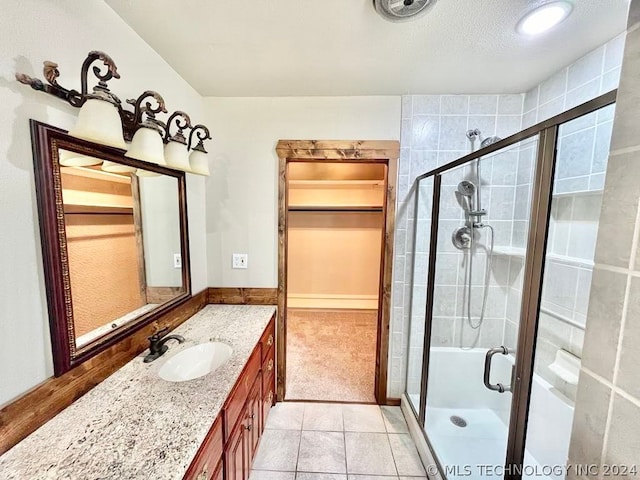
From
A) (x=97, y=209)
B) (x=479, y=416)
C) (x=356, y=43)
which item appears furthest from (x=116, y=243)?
(x=479, y=416)

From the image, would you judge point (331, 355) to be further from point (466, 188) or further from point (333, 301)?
point (466, 188)

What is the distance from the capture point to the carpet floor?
7.48ft

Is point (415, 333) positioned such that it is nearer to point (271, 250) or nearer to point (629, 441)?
point (271, 250)

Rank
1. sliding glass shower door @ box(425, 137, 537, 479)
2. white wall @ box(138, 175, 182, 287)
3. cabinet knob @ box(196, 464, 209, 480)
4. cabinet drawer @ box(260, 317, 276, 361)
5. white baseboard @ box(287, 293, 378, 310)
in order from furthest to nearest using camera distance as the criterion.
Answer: white baseboard @ box(287, 293, 378, 310), sliding glass shower door @ box(425, 137, 537, 479), cabinet drawer @ box(260, 317, 276, 361), white wall @ box(138, 175, 182, 287), cabinet knob @ box(196, 464, 209, 480)

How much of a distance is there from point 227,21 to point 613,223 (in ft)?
5.33

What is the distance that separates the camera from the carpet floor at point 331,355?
2281 mm

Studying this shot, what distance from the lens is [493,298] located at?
78.5 inches

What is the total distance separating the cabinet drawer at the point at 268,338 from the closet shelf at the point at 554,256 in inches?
60.5

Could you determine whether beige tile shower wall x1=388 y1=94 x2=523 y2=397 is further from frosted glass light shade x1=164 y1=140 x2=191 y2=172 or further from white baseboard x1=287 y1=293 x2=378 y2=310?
white baseboard x1=287 y1=293 x2=378 y2=310

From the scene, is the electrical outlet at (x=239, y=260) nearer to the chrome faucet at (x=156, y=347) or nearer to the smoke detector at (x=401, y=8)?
the chrome faucet at (x=156, y=347)

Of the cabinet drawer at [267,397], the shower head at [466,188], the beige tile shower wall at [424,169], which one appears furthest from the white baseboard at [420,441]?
the shower head at [466,188]

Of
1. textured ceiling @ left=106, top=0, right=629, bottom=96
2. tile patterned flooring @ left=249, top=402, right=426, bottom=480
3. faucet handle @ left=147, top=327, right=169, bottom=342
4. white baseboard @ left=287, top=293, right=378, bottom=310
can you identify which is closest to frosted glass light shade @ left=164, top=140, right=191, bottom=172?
textured ceiling @ left=106, top=0, right=629, bottom=96

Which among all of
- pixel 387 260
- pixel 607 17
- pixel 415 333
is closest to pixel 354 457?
pixel 415 333

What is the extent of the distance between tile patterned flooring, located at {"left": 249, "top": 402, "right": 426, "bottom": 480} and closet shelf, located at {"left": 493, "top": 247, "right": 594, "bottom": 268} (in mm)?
1522
